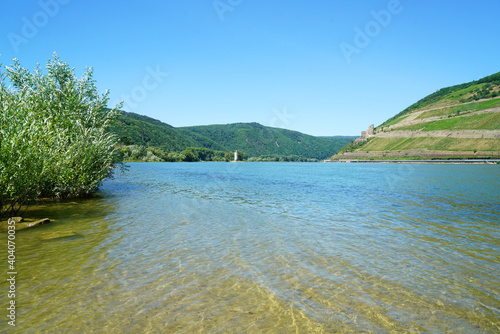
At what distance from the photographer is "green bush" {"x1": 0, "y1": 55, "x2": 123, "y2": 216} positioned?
15180 mm

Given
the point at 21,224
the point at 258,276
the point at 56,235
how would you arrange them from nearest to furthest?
the point at 258,276
the point at 56,235
the point at 21,224

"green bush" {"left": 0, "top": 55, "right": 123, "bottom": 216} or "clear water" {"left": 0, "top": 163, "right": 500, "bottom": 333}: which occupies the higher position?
"green bush" {"left": 0, "top": 55, "right": 123, "bottom": 216}

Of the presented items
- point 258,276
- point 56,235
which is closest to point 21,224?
point 56,235

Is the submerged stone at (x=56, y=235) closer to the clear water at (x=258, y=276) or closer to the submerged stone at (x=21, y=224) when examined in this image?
the clear water at (x=258, y=276)

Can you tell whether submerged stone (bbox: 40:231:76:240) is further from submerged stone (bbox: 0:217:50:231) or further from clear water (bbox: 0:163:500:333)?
submerged stone (bbox: 0:217:50:231)

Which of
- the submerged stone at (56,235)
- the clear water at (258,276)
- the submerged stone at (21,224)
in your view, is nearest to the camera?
the clear water at (258,276)

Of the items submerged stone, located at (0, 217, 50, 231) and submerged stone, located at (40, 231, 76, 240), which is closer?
submerged stone, located at (40, 231, 76, 240)

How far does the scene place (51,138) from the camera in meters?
17.4

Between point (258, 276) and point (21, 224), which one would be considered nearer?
point (258, 276)

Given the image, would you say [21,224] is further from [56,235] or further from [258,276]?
[258,276]

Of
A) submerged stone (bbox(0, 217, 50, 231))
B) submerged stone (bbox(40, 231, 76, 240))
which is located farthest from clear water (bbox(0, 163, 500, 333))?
submerged stone (bbox(0, 217, 50, 231))

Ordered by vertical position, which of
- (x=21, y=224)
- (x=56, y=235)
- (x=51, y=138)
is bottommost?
(x=56, y=235)

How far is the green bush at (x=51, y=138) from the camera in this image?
15.2m

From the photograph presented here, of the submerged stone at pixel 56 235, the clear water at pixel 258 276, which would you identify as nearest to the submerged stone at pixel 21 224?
the clear water at pixel 258 276
